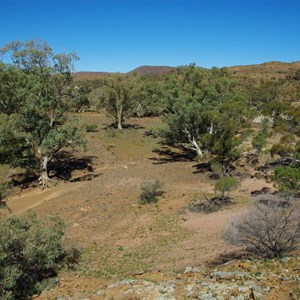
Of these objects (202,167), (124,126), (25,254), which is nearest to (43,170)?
(202,167)

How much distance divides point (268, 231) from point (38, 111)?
21796 mm

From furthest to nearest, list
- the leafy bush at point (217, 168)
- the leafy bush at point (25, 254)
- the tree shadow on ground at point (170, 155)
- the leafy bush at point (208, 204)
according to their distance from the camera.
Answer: the tree shadow on ground at point (170, 155)
the leafy bush at point (217, 168)
the leafy bush at point (208, 204)
the leafy bush at point (25, 254)

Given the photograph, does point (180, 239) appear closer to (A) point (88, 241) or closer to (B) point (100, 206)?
(A) point (88, 241)

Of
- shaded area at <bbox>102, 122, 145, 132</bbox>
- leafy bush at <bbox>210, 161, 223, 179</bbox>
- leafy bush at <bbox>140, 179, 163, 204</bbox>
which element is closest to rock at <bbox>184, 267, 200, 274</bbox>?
leafy bush at <bbox>140, 179, 163, 204</bbox>

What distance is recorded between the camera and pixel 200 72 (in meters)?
40.3

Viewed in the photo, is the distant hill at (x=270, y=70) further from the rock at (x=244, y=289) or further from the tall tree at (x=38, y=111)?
the rock at (x=244, y=289)

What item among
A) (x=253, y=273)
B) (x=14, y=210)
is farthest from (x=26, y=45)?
(x=253, y=273)

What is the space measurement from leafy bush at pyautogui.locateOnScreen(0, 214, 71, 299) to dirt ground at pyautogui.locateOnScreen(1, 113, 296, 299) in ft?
3.00

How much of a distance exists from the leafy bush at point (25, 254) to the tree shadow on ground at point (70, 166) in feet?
59.1

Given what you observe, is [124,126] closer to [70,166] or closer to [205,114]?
[70,166]

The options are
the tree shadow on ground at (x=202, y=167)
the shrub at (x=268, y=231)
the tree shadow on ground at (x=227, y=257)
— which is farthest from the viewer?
the tree shadow on ground at (x=202, y=167)

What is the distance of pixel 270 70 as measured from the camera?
5207 inches

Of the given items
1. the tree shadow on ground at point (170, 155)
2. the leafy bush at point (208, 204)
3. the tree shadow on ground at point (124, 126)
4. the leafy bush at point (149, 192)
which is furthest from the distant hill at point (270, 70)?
the leafy bush at point (149, 192)

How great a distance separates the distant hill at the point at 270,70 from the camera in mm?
122975
